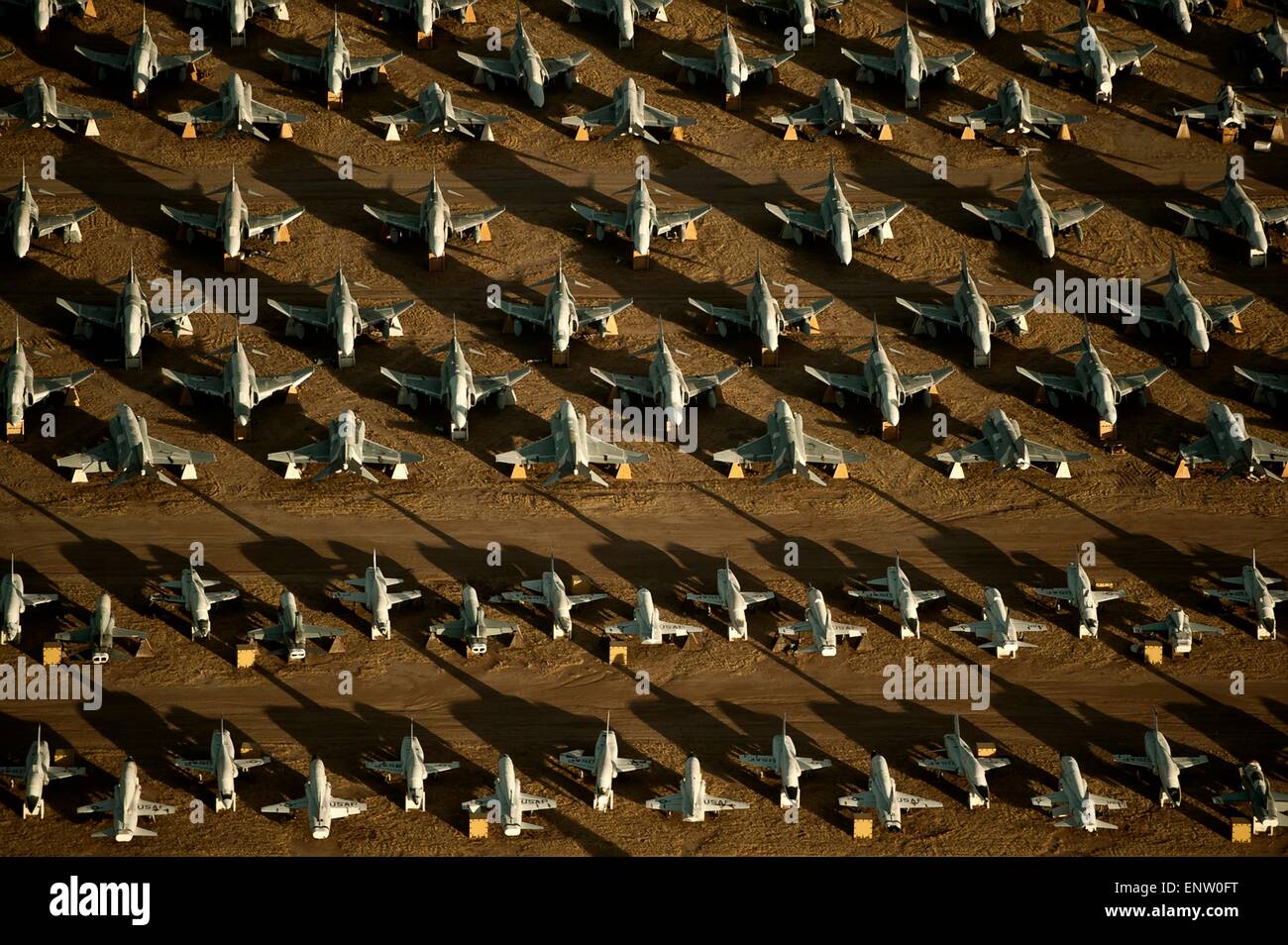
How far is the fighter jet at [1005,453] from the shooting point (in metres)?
101

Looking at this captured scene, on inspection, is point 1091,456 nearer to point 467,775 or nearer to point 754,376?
point 754,376

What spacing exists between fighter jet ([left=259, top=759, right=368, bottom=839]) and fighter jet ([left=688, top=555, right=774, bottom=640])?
14541mm

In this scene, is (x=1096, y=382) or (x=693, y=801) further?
(x=1096, y=382)

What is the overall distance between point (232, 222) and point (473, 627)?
22.6 meters

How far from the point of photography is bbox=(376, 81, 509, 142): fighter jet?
373 ft

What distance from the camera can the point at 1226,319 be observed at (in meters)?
107

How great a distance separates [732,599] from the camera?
96.1 m

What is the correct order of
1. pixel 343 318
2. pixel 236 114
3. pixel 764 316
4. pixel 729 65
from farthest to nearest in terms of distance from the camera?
pixel 729 65 < pixel 236 114 < pixel 764 316 < pixel 343 318

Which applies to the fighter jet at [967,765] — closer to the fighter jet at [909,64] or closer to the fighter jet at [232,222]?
the fighter jet at [909,64]

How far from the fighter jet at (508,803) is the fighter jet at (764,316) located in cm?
2186

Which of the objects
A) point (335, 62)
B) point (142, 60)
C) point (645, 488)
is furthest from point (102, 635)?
point (335, 62)

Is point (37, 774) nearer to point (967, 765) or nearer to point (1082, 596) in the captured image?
point (967, 765)

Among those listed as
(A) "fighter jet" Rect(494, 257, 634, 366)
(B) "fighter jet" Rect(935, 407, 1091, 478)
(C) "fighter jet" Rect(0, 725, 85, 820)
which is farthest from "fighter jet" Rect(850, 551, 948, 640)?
(C) "fighter jet" Rect(0, 725, 85, 820)

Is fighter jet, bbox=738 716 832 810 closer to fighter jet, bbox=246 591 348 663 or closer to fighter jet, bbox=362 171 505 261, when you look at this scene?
fighter jet, bbox=246 591 348 663
